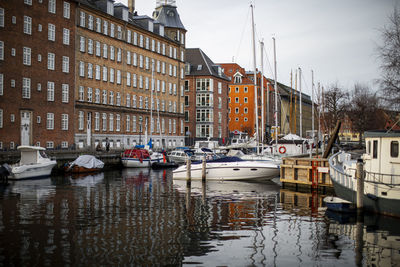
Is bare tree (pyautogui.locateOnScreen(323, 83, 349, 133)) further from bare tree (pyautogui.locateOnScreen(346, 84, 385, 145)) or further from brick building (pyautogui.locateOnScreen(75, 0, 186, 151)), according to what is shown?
brick building (pyautogui.locateOnScreen(75, 0, 186, 151))

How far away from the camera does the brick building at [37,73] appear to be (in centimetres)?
4882

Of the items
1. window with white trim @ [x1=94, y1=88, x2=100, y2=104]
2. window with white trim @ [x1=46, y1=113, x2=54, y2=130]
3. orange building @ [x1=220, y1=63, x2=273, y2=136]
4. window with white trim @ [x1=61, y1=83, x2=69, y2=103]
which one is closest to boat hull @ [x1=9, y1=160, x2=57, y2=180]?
window with white trim @ [x1=46, y1=113, x2=54, y2=130]

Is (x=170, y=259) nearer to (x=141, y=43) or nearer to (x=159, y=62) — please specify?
(x=141, y=43)

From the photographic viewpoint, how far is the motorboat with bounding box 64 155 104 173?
45219 millimetres

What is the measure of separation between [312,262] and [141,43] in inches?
2512

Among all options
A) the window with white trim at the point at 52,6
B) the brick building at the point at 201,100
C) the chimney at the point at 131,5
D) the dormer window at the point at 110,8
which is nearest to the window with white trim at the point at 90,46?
the dormer window at the point at 110,8

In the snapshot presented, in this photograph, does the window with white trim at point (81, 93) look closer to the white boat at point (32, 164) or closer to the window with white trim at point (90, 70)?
the window with white trim at point (90, 70)

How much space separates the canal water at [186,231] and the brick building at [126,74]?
110 ft

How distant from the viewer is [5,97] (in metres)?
48.7

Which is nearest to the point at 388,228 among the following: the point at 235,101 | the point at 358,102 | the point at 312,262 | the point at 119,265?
the point at 312,262

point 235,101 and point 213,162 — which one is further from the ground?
point 235,101

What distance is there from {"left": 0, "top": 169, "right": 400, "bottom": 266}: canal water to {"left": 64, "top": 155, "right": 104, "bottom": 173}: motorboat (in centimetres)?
1582

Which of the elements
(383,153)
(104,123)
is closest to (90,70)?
(104,123)

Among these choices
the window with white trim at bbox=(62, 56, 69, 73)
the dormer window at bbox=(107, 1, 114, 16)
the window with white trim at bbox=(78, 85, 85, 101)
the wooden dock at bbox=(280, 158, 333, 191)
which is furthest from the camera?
the dormer window at bbox=(107, 1, 114, 16)
